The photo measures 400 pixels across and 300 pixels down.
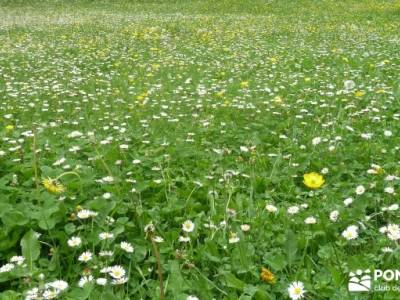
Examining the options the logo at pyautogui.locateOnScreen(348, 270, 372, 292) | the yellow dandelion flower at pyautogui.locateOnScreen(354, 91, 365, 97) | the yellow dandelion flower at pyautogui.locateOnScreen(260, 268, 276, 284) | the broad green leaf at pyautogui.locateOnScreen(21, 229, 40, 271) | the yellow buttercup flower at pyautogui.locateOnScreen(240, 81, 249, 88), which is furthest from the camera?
the yellow buttercup flower at pyautogui.locateOnScreen(240, 81, 249, 88)

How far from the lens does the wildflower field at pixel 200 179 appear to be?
6.79 feet

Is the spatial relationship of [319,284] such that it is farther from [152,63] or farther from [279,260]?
[152,63]

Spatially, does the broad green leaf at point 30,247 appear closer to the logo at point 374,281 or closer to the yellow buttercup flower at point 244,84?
the logo at point 374,281

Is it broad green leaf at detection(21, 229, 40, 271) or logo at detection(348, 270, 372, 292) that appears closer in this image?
logo at detection(348, 270, 372, 292)

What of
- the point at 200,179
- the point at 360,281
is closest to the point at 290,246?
the point at 360,281

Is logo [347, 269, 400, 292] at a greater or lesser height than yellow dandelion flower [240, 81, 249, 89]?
greater

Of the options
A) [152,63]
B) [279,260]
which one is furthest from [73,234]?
[152,63]

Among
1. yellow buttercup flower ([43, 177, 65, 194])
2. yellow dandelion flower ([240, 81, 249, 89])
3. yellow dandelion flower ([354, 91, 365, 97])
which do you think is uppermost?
yellow buttercup flower ([43, 177, 65, 194])

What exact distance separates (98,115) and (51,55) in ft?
15.9

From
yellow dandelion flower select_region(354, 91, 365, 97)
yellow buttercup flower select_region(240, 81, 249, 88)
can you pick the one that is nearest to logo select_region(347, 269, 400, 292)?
yellow dandelion flower select_region(354, 91, 365, 97)

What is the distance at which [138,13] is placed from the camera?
18.7m

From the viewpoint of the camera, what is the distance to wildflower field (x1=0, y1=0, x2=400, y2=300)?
2.07 meters

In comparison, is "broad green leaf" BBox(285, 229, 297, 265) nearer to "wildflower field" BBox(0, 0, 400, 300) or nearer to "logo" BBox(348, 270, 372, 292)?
"wildflower field" BBox(0, 0, 400, 300)

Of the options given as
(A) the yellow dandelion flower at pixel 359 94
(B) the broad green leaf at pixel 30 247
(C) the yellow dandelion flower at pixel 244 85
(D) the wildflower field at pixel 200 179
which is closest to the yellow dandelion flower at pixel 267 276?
(D) the wildflower field at pixel 200 179
